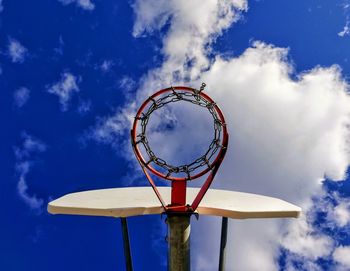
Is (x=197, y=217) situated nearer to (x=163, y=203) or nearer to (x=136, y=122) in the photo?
(x=163, y=203)

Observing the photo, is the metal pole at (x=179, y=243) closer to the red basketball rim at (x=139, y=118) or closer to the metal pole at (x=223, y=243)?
the red basketball rim at (x=139, y=118)

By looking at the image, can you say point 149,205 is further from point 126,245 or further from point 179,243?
point 126,245

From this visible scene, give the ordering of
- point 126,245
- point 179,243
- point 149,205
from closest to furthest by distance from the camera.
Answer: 1. point 179,243
2. point 149,205
3. point 126,245

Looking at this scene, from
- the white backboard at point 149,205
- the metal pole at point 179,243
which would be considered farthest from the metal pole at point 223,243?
the metal pole at point 179,243

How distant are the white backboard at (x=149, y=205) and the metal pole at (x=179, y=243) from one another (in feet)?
1.08

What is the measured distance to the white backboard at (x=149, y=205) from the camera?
18.5 ft

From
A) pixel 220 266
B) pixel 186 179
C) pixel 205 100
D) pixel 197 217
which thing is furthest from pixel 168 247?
pixel 205 100

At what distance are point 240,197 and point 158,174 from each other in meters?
1.90

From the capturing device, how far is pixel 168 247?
5414 mm

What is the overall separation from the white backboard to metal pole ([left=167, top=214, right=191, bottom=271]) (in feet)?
1.08

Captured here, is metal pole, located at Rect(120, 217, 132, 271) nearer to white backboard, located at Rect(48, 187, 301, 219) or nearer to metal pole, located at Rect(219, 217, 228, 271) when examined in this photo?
white backboard, located at Rect(48, 187, 301, 219)

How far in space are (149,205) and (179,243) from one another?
0.75 metres

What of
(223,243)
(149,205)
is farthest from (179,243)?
(223,243)

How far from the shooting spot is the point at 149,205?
5.80 metres
